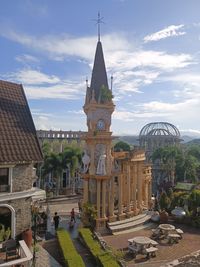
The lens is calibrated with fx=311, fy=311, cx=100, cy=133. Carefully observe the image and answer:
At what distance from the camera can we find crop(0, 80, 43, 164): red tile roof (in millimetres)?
18547

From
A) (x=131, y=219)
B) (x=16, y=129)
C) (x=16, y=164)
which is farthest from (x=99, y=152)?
(x=16, y=164)

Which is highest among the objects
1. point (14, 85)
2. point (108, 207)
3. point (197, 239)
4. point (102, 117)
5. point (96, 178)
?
point (14, 85)

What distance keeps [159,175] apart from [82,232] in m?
48.9

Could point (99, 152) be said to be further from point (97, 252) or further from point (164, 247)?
point (97, 252)

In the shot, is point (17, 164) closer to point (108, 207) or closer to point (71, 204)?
point (108, 207)

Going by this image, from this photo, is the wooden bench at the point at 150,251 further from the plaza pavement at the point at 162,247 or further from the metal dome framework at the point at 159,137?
the metal dome framework at the point at 159,137

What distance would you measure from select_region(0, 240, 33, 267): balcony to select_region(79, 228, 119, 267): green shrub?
12.0 ft

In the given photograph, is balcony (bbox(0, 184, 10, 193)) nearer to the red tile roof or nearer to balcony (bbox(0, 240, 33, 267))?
the red tile roof

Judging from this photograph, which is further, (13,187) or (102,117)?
(102,117)

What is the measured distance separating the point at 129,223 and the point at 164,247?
5139 millimetres

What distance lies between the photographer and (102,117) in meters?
26.8

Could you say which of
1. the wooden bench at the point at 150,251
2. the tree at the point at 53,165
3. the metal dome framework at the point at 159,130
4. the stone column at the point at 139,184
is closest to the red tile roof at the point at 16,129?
the wooden bench at the point at 150,251

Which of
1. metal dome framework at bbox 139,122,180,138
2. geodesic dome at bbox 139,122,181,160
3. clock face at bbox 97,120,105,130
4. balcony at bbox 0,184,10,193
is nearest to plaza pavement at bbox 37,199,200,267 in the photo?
balcony at bbox 0,184,10,193

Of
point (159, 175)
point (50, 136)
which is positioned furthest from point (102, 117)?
point (50, 136)
